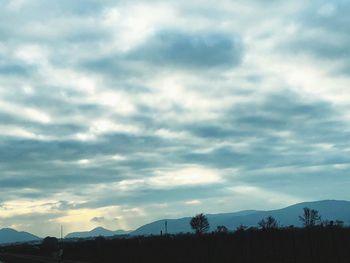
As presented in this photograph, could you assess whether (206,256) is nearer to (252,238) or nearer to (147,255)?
(252,238)

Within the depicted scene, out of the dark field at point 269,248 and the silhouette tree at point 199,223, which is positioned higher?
the silhouette tree at point 199,223

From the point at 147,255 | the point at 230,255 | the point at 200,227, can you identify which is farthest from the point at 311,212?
the point at 230,255

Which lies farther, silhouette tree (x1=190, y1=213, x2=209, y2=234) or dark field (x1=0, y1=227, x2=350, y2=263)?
silhouette tree (x1=190, y1=213, x2=209, y2=234)

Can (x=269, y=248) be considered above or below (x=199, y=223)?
below

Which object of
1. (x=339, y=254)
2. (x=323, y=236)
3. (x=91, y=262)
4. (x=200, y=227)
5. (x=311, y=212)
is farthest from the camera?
(x=200, y=227)

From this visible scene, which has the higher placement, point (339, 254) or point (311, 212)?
point (311, 212)

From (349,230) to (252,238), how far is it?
1057 cm

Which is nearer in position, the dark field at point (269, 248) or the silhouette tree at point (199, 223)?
the dark field at point (269, 248)

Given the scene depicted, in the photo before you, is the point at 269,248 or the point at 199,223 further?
the point at 199,223

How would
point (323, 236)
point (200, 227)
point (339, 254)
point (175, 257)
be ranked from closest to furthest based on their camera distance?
point (339, 254) → point (323, 236) → point (175, 257) → point (200, 227)

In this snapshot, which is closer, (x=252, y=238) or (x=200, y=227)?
(x=252, y=238)

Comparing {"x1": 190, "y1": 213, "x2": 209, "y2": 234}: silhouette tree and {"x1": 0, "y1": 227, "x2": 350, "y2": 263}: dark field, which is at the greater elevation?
{"x1": 190, "y1": 213, "x2": 209, "y2": 234}: silhouette tree

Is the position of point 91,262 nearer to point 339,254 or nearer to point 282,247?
point 282,247

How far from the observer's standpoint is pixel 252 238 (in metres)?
58.2
